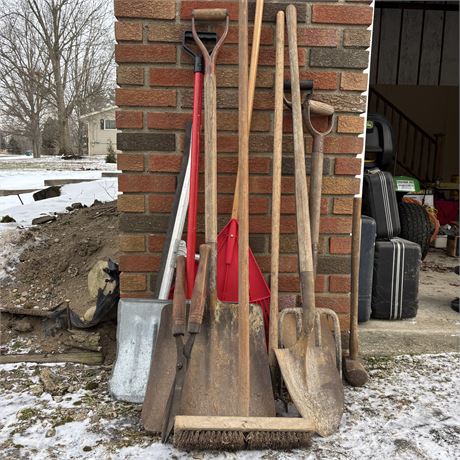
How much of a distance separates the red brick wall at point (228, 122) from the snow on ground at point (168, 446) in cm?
56

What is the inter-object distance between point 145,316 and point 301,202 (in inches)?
34.1

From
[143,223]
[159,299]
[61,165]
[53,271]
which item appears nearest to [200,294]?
[159,299]

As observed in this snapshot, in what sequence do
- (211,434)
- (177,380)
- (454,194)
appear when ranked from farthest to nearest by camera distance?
(454,194) → (177,380) → (211,434)

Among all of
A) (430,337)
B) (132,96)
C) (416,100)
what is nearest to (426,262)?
(430,337)

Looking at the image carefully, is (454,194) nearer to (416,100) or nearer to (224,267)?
(416,100)

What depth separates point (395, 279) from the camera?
2.73 m

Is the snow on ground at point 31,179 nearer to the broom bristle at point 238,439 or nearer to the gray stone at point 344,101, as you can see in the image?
the gray stone at point 344,101

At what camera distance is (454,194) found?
581cm

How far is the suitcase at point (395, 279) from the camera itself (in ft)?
8.89

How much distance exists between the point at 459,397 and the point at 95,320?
181 centimetres

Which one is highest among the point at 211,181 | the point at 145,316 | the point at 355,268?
the point at 211,181

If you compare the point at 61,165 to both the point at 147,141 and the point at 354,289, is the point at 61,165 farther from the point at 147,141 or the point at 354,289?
the point at 354,289

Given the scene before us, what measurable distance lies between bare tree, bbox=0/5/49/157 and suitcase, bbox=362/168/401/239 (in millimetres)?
25189

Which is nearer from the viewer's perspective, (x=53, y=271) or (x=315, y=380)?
(x=315, y=380)
